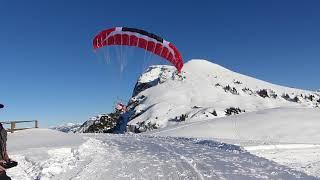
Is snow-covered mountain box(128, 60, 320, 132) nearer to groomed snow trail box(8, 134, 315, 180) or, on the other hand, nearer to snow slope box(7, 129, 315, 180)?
snow slope box(7, 129, 315, 180)

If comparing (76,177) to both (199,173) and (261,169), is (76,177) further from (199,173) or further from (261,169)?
(261,169)

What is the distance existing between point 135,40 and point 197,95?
124 meters

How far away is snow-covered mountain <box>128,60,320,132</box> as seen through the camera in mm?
122062

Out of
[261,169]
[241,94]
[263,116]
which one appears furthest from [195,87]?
[261,169]

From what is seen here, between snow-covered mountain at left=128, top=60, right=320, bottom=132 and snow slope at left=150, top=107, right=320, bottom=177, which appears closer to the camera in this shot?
snow slope at left=150, top=107, right=320, bottom=177

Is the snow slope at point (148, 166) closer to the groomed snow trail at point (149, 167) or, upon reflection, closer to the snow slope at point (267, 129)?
the groomed snow trail at point (149, 167)

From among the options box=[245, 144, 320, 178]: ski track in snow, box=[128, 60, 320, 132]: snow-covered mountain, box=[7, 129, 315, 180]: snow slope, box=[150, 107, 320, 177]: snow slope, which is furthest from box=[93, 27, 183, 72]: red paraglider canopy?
box=[128, 60, 320, 132]: snow-covered mountain

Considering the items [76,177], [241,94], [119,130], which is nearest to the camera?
[76,177]

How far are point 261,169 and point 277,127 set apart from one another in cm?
2145

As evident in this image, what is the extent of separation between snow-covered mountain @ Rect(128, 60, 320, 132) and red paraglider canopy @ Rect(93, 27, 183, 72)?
71.0 meters

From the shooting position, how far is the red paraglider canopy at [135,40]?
31.7 meters

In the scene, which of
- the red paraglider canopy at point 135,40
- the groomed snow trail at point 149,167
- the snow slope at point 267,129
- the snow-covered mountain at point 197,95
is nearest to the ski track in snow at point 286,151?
the snow slope at point 267,129

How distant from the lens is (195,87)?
546ft

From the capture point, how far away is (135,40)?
3206cm
